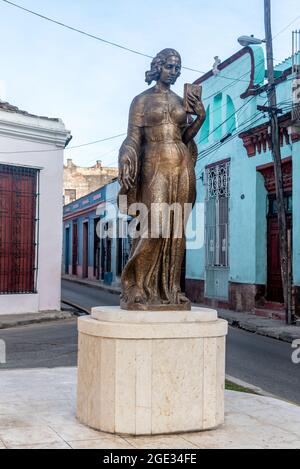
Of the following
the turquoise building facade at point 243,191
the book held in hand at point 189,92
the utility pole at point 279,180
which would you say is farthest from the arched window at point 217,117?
the book held in hand at point 189,92

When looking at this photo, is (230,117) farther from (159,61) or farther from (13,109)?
(159,61)

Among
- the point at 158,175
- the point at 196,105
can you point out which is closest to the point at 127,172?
the point at 158,175

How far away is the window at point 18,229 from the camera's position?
51.2 ft

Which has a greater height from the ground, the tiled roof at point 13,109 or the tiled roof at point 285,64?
the tiled roof at point 285,64

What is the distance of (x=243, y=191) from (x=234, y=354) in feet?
27.6

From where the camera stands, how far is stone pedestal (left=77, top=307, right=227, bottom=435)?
488 centimetres

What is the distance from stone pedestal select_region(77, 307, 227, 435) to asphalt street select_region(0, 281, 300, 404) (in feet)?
8.57

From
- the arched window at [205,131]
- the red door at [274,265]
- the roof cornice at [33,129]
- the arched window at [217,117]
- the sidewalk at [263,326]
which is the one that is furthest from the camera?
the arched window at [205,131]

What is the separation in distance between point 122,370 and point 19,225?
37.8 ft

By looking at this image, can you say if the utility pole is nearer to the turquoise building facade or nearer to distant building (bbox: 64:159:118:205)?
the turquoise building facade

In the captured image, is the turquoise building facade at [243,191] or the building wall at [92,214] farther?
the building wall at [92,214]

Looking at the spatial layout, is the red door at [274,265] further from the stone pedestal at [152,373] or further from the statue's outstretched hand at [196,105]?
the stone pedestal at [152,373]

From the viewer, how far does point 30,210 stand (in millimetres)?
16156
